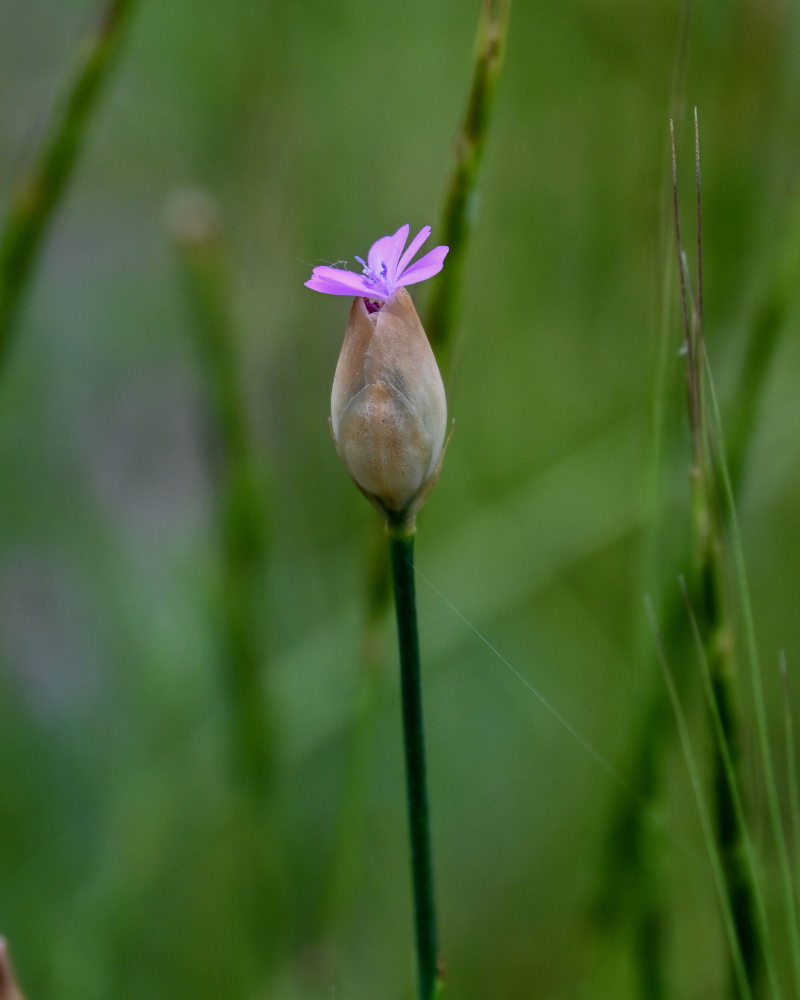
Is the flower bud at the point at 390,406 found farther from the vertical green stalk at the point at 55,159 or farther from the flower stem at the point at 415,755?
the vertical green stalk at the point at 55,159

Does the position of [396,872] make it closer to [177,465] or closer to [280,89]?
[177,465]

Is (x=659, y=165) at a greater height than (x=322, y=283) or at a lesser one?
greater

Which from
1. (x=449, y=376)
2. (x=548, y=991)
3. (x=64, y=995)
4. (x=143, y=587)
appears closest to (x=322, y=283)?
(x=449, y=376)

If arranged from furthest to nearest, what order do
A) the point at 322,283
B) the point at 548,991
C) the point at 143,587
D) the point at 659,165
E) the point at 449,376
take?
the point at 143,587 < the point at 659,165 < the point at 548,991 < the point at 449,376 < the point at 322,283

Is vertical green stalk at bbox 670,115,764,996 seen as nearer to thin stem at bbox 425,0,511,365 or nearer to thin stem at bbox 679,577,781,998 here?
thin stem at bbox 679,577,781,998

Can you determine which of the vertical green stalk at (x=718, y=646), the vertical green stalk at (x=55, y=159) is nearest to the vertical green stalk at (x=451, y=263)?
the vertical green stalk at (x=718, y=646)

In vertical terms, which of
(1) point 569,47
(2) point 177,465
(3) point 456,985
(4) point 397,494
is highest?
(1) point 569,47

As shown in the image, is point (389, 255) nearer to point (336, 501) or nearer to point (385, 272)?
point (385, 272)

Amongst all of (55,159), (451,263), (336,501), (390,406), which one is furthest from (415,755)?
(336,501)

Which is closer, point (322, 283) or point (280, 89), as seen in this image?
point (322, 283)

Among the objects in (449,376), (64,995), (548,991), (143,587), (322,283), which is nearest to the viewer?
(322,283)
